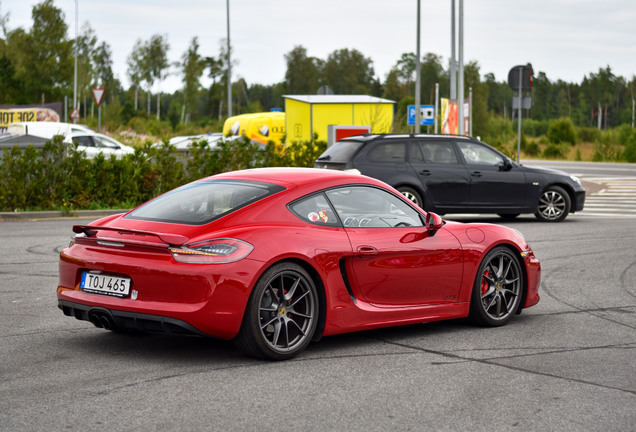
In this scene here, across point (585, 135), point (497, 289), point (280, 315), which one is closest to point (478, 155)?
point (497, 289)

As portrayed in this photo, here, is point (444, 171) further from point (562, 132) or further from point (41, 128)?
point (562, 132)

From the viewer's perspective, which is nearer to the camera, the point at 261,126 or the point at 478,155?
the point at 478,155

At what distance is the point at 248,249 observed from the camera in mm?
6008

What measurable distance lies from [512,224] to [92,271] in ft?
41.1

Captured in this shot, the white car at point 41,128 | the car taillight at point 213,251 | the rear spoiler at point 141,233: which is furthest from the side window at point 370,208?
the white car at point 41,128

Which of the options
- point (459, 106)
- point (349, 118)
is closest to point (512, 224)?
point (349, 118)

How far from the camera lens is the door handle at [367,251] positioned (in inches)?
261

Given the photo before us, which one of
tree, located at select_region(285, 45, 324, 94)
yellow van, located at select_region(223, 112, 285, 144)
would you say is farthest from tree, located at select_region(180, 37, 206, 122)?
yellow van, located at select_region(223, 112, 285, 144)

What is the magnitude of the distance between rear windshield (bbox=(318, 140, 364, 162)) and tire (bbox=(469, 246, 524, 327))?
9550 millimetres

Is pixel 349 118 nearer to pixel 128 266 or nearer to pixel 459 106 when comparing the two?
pixel 459 106

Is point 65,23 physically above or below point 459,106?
above

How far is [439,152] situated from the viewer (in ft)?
57.9

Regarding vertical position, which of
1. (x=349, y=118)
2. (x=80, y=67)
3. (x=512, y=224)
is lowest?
(x=512, y=224)

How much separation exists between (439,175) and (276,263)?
38.2 feet
